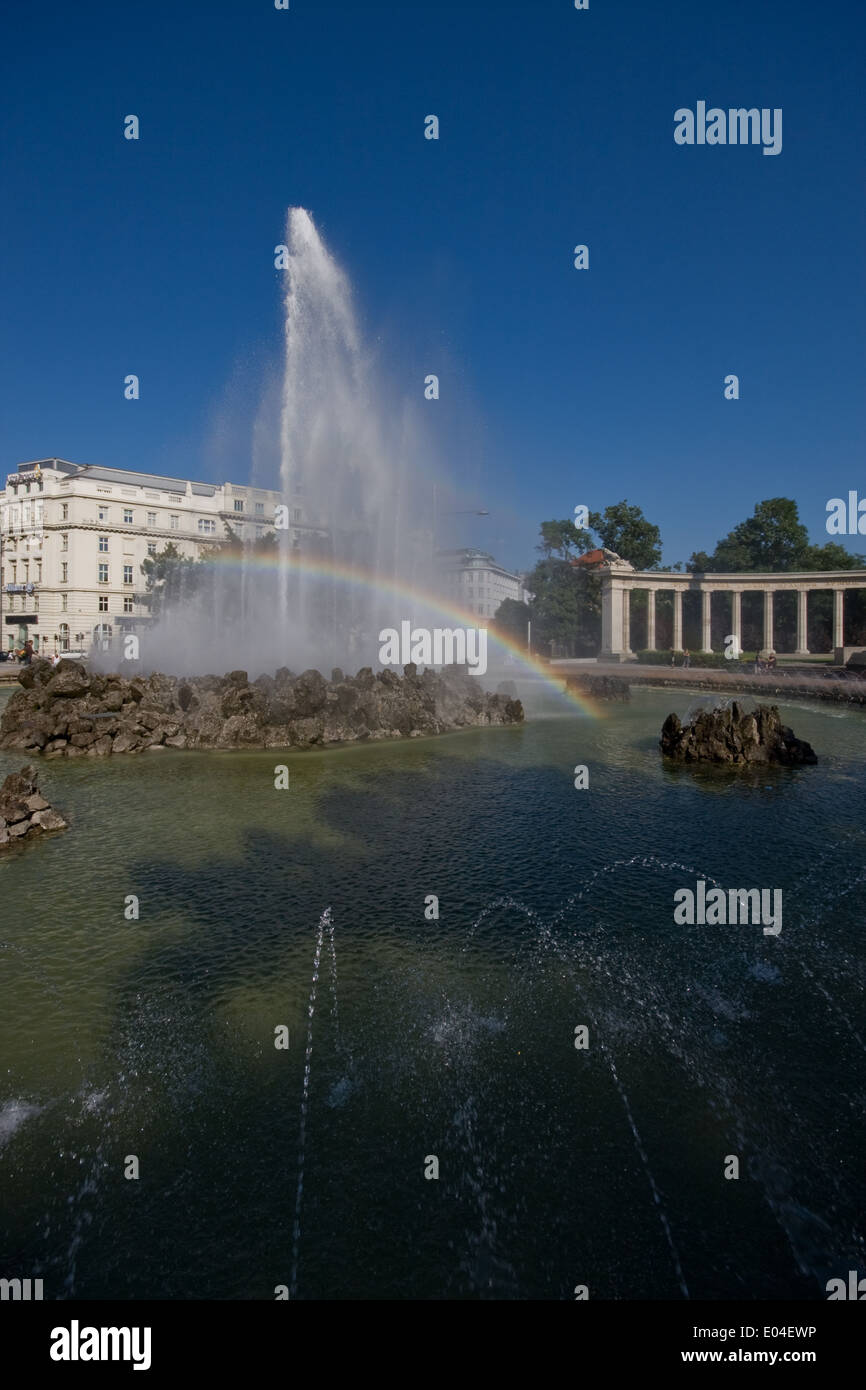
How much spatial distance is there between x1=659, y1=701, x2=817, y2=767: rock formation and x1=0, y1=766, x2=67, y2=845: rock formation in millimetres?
20464

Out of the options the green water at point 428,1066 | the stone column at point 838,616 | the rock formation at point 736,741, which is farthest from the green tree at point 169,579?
the stone column at point 838,616

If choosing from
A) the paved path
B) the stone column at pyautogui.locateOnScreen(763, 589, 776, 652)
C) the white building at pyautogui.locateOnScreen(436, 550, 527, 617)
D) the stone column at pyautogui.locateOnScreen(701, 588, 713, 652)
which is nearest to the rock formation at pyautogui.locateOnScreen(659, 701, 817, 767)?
the paved path

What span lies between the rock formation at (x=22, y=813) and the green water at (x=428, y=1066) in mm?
1189

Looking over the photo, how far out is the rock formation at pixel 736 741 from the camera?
25891mm

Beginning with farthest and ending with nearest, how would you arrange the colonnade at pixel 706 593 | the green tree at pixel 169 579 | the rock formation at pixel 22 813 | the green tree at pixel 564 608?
the green tree at pixel 564 608 < the colonnade at pixel 706 593 < the green tree at pixel 169 579 < the rock formation at pixel 22 813

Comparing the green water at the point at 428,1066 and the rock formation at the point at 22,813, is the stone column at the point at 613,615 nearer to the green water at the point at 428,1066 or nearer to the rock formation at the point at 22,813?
the green water at the point at 428,1066

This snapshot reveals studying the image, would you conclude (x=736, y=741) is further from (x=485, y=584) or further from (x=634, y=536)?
(x=485, y=584)

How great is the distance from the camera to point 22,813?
54.2 ft

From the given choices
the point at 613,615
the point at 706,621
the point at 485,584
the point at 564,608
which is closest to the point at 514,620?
the point at 564,608

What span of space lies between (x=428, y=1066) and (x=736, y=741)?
21425 millimetres

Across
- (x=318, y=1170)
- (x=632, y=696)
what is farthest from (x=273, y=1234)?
(x=632, y=696)
